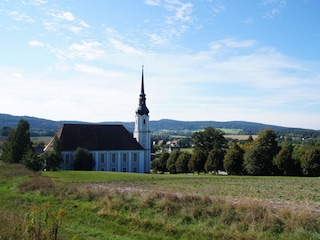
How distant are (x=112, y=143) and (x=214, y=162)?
19186 mm

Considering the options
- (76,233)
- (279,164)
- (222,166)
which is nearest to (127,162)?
(222,166)

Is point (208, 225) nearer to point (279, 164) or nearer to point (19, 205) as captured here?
point (19, 205)

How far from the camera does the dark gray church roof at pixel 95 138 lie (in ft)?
217

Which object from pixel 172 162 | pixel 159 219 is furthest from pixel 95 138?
pixel 159 219

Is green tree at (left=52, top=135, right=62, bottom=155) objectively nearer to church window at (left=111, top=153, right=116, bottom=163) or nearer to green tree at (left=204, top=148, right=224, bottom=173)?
church window at (left=111, top=153, right=116, bottom=163)

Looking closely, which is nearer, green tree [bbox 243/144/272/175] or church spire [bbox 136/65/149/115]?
green tree [bbox 243/144/272/175]

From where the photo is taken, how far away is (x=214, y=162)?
219 ft

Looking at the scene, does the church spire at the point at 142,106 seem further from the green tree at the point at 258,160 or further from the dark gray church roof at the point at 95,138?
the green tree at the point at 258,160

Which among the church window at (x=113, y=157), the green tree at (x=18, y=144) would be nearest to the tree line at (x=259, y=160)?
the church window at (x=113, y=157)

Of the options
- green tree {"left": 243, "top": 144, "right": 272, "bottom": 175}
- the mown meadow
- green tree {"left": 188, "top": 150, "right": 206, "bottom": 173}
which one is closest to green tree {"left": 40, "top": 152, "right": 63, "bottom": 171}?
green tree {"left": 188, "top": 150, "right": 206, "bottom": 173}

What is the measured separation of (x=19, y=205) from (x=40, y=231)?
9711 millimetres

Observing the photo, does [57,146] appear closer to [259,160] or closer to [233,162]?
[233,162]

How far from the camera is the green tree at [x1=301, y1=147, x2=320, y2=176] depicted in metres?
59.2

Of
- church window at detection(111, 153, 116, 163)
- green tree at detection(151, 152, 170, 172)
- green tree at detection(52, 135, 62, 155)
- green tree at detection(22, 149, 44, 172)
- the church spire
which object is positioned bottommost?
green tree at detection(151, 152, 170, 172)
